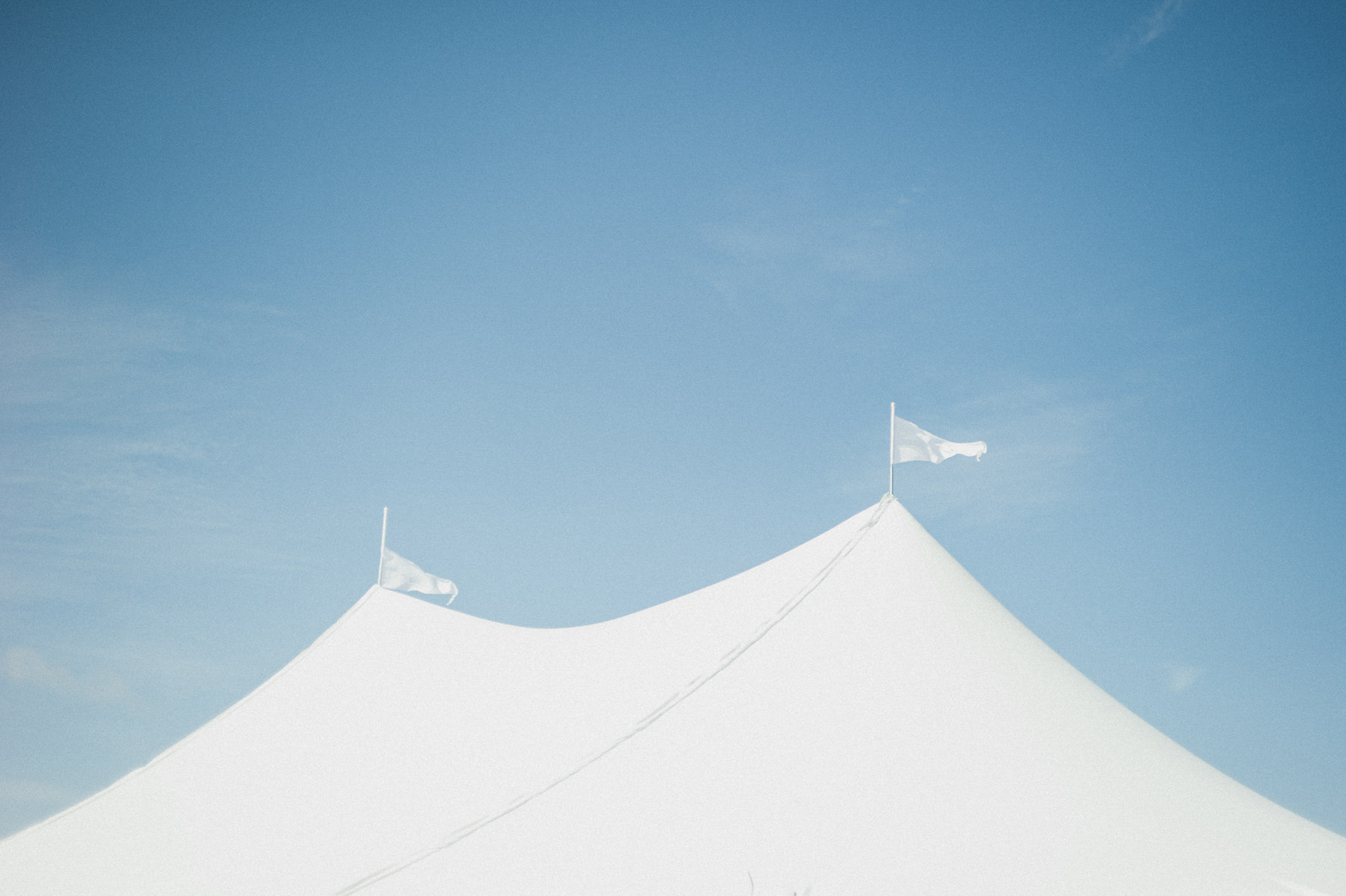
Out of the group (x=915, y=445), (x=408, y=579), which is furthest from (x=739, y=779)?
(x=408, y=579)

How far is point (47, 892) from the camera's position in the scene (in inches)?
244

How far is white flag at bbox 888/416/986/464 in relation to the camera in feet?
22.9

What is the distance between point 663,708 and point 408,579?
15.1ft

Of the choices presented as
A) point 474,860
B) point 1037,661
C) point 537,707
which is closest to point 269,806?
point 537,707

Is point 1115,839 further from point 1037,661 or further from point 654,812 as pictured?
point 654,812

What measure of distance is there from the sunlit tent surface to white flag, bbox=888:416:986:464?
0.48 m

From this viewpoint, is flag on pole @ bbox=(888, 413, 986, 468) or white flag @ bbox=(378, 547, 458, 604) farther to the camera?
white flag @ bbox=(378, 547, 458, 604)

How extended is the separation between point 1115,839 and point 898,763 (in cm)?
96

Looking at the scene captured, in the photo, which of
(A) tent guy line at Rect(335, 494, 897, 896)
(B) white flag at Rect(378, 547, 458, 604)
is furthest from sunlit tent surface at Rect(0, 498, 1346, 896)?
(B) white flag at Rect(378, 547, 458, 604)

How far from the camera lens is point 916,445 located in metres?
7.04

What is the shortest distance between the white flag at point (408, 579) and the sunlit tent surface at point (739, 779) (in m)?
1.54

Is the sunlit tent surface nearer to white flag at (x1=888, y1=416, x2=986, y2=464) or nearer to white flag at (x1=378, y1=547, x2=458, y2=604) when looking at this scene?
white flag at (x1=888, y1=416, x2=986, y2=464)

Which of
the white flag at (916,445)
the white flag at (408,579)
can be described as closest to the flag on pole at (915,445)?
the white flag at (916,445)

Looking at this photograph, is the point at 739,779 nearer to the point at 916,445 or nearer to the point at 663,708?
the point at 663,708
